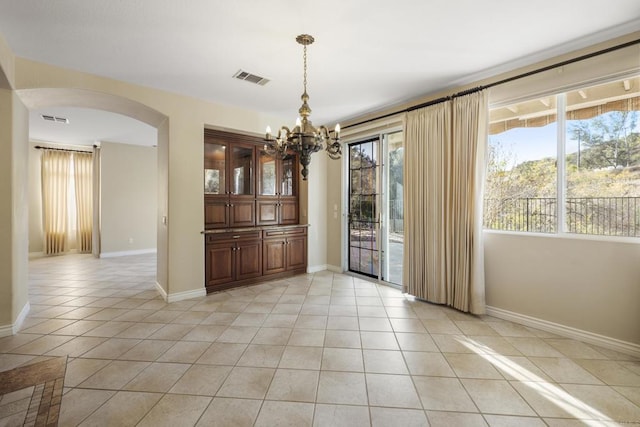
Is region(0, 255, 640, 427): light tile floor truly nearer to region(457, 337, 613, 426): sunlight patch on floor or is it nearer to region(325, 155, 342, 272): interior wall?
region(457, 337, 613, 426): sunlight patch on floor

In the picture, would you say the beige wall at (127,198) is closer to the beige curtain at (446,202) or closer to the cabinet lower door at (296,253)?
the cabinet lower door at (296,253)

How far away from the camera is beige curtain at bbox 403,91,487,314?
3.32 metres

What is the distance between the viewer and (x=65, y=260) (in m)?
6.63

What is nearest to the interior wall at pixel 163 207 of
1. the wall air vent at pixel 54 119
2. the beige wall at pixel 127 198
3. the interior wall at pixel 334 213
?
the wall air vent at pixel 54 119

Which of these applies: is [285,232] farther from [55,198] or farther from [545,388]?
[55,198]

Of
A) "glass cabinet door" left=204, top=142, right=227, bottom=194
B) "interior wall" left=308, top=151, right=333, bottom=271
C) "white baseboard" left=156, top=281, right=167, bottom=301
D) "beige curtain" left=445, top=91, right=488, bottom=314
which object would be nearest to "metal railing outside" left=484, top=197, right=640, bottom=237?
"beige curtain" left=445, top=91, right=488, bottom=314

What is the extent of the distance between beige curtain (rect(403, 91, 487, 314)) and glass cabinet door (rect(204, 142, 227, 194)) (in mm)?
2857

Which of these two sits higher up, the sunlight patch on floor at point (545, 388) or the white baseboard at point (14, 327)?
the white baseboard at point (14, 327)

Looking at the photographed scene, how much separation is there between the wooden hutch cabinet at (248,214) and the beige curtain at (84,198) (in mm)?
5277

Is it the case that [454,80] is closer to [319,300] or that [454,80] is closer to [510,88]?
[510,88]

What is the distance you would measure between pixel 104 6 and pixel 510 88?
3.94 metres

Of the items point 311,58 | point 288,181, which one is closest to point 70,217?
point 288,181

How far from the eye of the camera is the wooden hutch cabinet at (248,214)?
4438 mm

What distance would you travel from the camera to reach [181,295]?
3.97 metres
